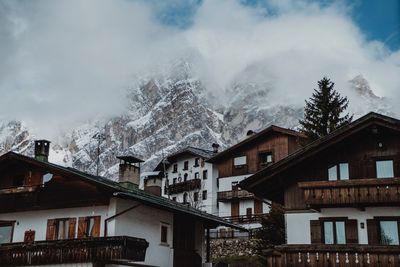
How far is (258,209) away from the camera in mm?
54188

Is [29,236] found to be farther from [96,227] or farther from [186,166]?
[186,166]

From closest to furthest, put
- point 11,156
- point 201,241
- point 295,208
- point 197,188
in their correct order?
point 295,208, point 11,156, point 201,241, point 197,188

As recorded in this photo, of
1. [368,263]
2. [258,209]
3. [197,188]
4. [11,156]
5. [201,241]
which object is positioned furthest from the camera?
[197,188]

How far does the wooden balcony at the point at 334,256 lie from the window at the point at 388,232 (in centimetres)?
150

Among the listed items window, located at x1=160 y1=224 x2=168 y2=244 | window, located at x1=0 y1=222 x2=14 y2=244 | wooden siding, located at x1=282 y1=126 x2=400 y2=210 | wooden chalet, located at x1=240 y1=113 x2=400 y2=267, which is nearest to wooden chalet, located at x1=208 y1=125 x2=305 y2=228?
window, located at x1=160 y1=224 x2=168 y2=244

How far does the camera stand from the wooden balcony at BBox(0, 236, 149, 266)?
76.8 ft

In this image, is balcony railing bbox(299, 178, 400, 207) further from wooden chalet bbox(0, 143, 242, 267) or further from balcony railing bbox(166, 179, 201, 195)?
balcony railing bbox(166, 179, 201, 195)

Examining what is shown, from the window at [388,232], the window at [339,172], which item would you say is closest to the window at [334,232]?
the window at [388,232]

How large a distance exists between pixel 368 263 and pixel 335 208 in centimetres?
300

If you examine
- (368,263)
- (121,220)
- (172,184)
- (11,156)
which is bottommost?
(368,263)

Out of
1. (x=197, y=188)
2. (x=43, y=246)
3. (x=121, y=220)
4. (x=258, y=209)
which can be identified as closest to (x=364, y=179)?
(x=121, y=220)

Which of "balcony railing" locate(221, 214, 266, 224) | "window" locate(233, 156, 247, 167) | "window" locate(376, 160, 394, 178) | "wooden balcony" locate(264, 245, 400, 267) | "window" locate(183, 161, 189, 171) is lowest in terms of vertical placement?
"wooden balcony" locate(264, 245, 400, 267)

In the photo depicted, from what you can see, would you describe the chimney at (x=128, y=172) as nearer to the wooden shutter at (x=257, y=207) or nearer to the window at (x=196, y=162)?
the wooden shutter at (x=257, y=207)

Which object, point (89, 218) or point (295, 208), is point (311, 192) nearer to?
point (295, 208)
